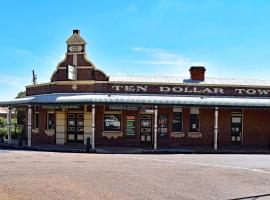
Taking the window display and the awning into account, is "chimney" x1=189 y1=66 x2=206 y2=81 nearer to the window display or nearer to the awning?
the awning

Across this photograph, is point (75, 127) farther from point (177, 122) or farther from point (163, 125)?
point (177, 122)

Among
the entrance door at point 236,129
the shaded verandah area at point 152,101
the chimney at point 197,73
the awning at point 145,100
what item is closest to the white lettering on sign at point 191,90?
the awning at point 145,100

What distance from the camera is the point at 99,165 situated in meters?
16.0

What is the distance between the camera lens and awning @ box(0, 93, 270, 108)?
1000 inches

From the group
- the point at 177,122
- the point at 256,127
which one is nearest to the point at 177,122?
the point at 177,122

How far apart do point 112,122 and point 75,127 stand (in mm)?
2554

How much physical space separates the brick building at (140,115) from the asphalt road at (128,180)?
10353mm

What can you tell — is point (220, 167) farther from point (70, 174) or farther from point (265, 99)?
point (265, 99)

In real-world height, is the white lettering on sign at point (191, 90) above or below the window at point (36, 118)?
above

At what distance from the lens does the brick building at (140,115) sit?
89.9ft

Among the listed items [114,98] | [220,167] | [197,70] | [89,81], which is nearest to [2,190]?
[220,167]

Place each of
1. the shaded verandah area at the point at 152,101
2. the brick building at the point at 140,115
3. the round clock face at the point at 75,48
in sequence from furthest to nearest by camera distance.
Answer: the round clock face at the point at 75,48
the brick building at the point at 140,115
the shaded verandah area at the point at 152,101

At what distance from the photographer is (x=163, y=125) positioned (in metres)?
27.6

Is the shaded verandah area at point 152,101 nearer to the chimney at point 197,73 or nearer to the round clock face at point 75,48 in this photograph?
the round clock face at point 75,48
